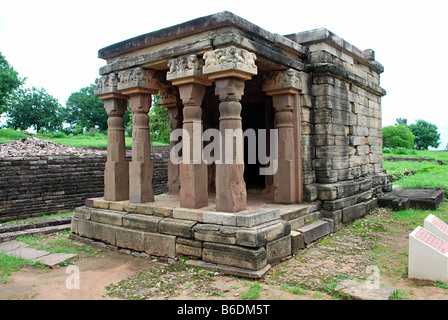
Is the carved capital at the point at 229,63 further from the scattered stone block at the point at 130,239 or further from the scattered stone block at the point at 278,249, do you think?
the scattered stone block at the point at 130,239

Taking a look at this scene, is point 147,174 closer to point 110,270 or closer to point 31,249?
point 110,270

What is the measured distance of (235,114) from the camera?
5375 mm

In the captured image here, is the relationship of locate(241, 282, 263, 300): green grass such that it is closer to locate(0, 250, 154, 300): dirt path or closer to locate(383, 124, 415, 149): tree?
locate(0, 250, 154, 300): dirt path

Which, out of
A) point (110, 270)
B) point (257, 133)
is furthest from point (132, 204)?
point (257, 133)

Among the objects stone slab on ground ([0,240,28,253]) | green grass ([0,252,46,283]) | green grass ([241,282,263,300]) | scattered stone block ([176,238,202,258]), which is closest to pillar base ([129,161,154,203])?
scattered stone block ([176,238,202,258])

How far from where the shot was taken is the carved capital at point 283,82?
668 cm

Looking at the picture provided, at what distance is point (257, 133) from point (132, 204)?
4.09 m

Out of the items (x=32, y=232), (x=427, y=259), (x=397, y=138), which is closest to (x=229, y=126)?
(x=427, y=259)

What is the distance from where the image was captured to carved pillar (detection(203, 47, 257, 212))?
207 inches

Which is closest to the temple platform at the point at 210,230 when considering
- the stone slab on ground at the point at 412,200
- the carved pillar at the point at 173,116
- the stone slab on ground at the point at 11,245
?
the stone slab on ground at the point at 11,245

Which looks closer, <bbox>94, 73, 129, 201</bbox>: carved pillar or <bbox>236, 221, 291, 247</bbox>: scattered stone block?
<bbox>236, 221, 291, 247</bbox>: scattered stone block

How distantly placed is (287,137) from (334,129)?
123 cm

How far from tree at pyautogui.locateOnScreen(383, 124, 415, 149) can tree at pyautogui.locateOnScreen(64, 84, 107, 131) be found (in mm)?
34525

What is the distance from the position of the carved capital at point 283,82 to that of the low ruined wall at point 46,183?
21.5 feet
